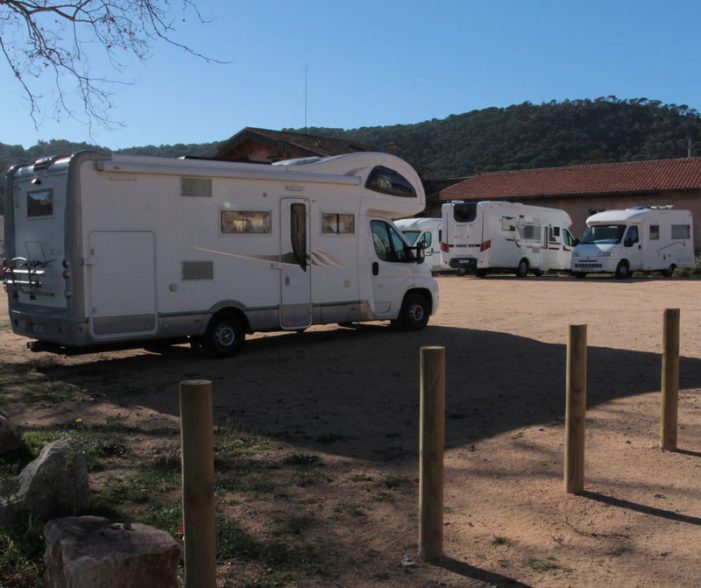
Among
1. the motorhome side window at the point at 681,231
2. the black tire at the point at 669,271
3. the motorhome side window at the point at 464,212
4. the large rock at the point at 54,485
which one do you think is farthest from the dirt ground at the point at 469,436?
A: the motorhome side window at the point at 681,231

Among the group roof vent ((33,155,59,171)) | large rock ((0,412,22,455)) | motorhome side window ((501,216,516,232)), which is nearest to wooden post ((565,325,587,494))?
large rock ((0,412,22,455))

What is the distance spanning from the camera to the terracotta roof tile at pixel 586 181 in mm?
38750

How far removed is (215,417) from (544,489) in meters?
3.38

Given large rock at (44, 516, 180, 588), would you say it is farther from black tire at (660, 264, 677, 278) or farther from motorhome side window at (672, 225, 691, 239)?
motorhome side window at (672, 225, 691, 239)

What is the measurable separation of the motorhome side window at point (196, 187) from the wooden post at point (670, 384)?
20.5ft

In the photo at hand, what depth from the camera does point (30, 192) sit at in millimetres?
9852

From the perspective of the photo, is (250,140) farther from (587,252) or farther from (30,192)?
(30,192)

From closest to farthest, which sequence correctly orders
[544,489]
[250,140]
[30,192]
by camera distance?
[544,489]
[30,192]
[250,140]

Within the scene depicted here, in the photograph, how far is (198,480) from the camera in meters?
3.29

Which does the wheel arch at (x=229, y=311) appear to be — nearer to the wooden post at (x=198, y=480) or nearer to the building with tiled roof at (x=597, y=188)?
the wooden post at (x=198, y=480)

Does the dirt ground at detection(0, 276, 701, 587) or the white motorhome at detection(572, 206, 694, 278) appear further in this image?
the white motorhome at detection(572, 206, 694, 278)

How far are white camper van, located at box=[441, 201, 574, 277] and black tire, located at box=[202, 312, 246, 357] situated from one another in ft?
54.9

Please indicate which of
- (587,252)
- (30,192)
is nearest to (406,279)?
(30,192)

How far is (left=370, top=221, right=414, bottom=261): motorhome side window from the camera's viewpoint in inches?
490
